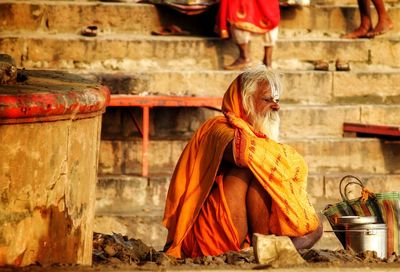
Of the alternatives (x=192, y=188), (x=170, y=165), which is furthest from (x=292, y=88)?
(x=192, y=188)

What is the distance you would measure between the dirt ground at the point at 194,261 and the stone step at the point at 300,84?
4498mm

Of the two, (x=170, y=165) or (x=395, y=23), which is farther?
(x=395, y=23)

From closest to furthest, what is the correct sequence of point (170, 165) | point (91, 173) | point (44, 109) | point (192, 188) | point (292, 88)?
point (44, 109) < point (91, 173) < point (192, 188) < point (170, 165) < point (292, 88)

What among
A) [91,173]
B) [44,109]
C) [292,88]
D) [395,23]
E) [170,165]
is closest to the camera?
[44,109]

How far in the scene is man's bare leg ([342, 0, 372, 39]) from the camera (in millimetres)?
14617

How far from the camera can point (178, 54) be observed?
14016 millimetres

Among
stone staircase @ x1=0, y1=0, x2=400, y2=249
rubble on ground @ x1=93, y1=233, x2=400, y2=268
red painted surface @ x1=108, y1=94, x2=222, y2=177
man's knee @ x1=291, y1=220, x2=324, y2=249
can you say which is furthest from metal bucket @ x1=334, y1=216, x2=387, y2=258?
red painted surface @ x1=108, y1=94, x2=222, y2=177

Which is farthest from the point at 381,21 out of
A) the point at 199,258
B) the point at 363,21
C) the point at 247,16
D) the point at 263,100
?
the point at 199,258

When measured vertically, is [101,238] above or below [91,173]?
below

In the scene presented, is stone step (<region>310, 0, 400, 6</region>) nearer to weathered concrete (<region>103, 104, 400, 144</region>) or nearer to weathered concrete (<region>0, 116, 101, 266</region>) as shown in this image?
weathered concrete (<region>103, 104, 400, 144</region>)

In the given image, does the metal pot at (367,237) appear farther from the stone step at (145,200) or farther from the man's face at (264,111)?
the stone step at (145,200)

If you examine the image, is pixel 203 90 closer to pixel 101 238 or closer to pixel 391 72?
pixel 391 72

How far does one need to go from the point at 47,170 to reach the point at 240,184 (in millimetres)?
1845

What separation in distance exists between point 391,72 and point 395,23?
1.04m
